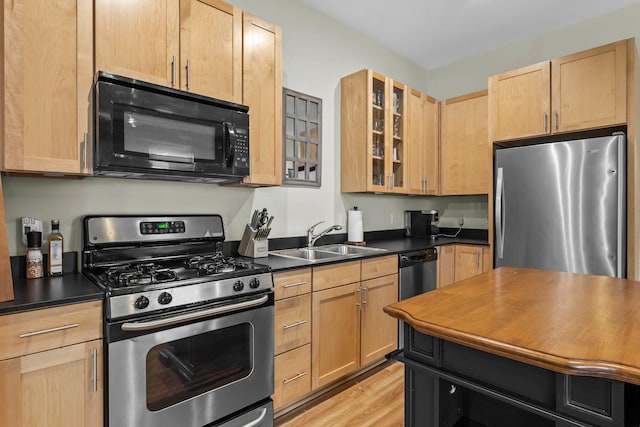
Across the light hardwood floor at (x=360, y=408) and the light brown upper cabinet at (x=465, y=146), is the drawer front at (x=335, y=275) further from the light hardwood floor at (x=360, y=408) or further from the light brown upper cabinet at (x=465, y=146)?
the light brown upper cabinet at (x=465, y=146)

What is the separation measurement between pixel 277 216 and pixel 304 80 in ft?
3.87

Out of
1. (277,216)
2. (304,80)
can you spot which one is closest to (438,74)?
(304,80)

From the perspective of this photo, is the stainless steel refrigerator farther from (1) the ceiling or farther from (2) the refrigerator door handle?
(1) the ceiling

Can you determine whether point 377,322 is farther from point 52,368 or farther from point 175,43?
point 175,43

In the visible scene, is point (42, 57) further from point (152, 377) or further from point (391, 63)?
point (391, 63)

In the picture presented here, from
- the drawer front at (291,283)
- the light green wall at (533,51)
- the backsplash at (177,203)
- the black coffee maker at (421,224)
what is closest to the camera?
the backsplash at (177,203)

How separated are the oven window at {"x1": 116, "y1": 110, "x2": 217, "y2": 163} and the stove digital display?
1.48 ft

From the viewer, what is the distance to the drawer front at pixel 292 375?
201 cm

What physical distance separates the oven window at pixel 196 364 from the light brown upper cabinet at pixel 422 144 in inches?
92.0

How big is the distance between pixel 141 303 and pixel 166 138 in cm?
87

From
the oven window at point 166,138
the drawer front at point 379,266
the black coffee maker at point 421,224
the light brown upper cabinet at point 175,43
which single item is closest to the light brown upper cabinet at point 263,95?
the light brown upper cabinet at point 175,43

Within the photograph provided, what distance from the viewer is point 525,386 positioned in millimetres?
991

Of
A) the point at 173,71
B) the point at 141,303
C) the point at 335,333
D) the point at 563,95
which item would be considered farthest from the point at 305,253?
the point at 563,95

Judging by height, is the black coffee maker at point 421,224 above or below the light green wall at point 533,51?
below
